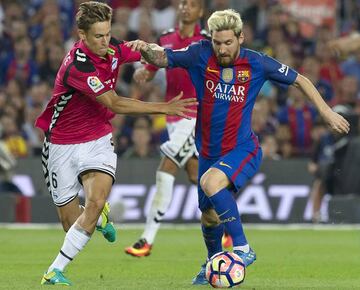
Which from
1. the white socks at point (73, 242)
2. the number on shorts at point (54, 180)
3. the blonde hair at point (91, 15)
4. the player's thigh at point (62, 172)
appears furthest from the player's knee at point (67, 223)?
the blonde hair at point (91, 15)

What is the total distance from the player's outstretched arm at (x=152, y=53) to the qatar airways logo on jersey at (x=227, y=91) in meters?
0.46

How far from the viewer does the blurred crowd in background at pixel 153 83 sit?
2017 cm

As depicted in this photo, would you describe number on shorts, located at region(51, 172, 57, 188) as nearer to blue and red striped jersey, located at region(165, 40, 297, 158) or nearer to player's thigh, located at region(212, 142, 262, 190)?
blue and red striped jersey, located at region(165, 40, 297, 158)

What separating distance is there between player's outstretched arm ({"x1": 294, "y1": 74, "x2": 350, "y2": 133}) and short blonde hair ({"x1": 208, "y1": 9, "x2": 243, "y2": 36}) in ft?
2.35

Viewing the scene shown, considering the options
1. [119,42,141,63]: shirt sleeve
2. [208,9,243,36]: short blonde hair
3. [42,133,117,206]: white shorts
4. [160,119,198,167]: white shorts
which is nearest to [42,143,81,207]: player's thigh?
[42,133,117,206]: white shorts

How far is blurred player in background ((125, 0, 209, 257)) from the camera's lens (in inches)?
539

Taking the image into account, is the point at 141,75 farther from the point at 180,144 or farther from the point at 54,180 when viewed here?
the point at 54,180

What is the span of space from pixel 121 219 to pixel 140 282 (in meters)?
8.53

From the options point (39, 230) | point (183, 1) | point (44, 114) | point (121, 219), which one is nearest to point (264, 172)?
point (121, 219)

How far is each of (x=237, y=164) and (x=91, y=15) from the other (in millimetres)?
1796

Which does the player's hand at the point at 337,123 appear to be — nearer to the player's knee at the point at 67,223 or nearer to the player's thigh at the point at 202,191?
the player's thigh at the point at 202,191

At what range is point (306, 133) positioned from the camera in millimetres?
20375

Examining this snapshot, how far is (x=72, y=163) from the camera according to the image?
35.1 feet

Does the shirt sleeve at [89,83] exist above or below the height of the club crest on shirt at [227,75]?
below
